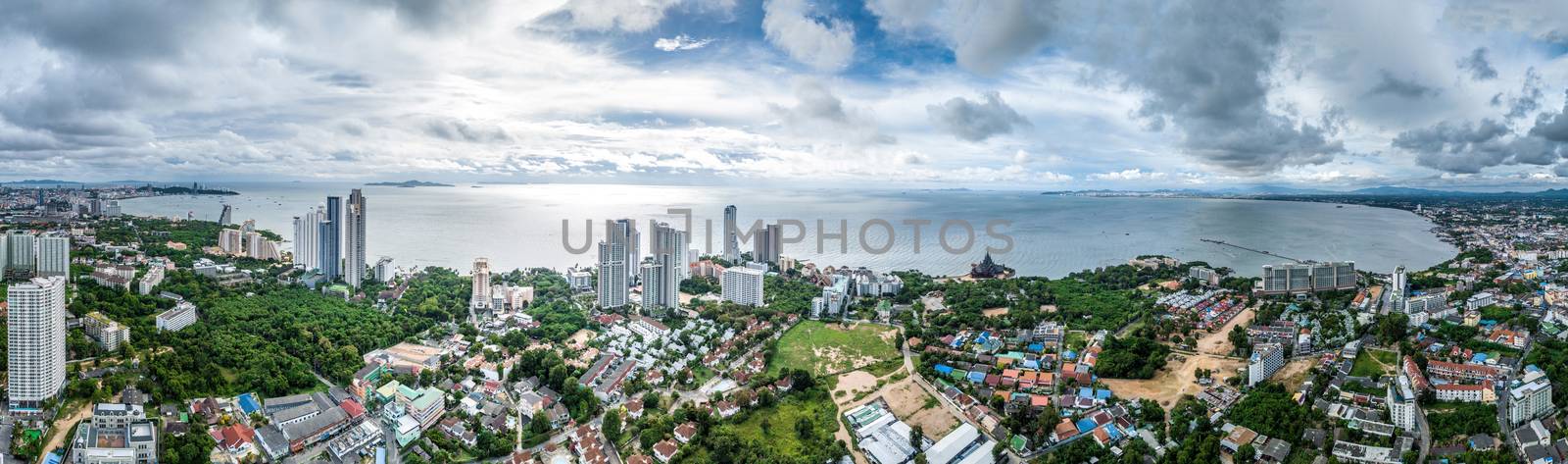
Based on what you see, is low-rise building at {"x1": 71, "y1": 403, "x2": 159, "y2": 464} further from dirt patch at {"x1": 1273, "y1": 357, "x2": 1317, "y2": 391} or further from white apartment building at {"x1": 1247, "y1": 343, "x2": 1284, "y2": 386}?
dirt patch at {"x1": 1273, "y1": 357, "x2": 1317, "y2": 391}

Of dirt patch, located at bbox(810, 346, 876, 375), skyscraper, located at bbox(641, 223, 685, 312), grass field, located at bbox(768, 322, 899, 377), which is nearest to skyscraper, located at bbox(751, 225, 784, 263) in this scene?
skyscraper, located at bbox(641, 223, 685, 312)

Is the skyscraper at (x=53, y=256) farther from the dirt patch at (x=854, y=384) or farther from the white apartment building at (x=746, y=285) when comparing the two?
the dirt patch at (x=854, y=384)

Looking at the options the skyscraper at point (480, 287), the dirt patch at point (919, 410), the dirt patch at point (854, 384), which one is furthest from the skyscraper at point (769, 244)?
the dirt patch at point (919, 410)

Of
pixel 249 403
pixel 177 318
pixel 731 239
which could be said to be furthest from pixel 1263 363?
pixel 177 318

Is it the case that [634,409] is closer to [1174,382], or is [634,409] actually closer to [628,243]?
[1174,382]

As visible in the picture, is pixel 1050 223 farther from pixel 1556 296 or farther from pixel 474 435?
pixel 474 435

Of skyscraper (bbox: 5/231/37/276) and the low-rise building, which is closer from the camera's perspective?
the low-rise building

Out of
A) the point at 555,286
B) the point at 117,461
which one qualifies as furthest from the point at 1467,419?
the point at 555,286
